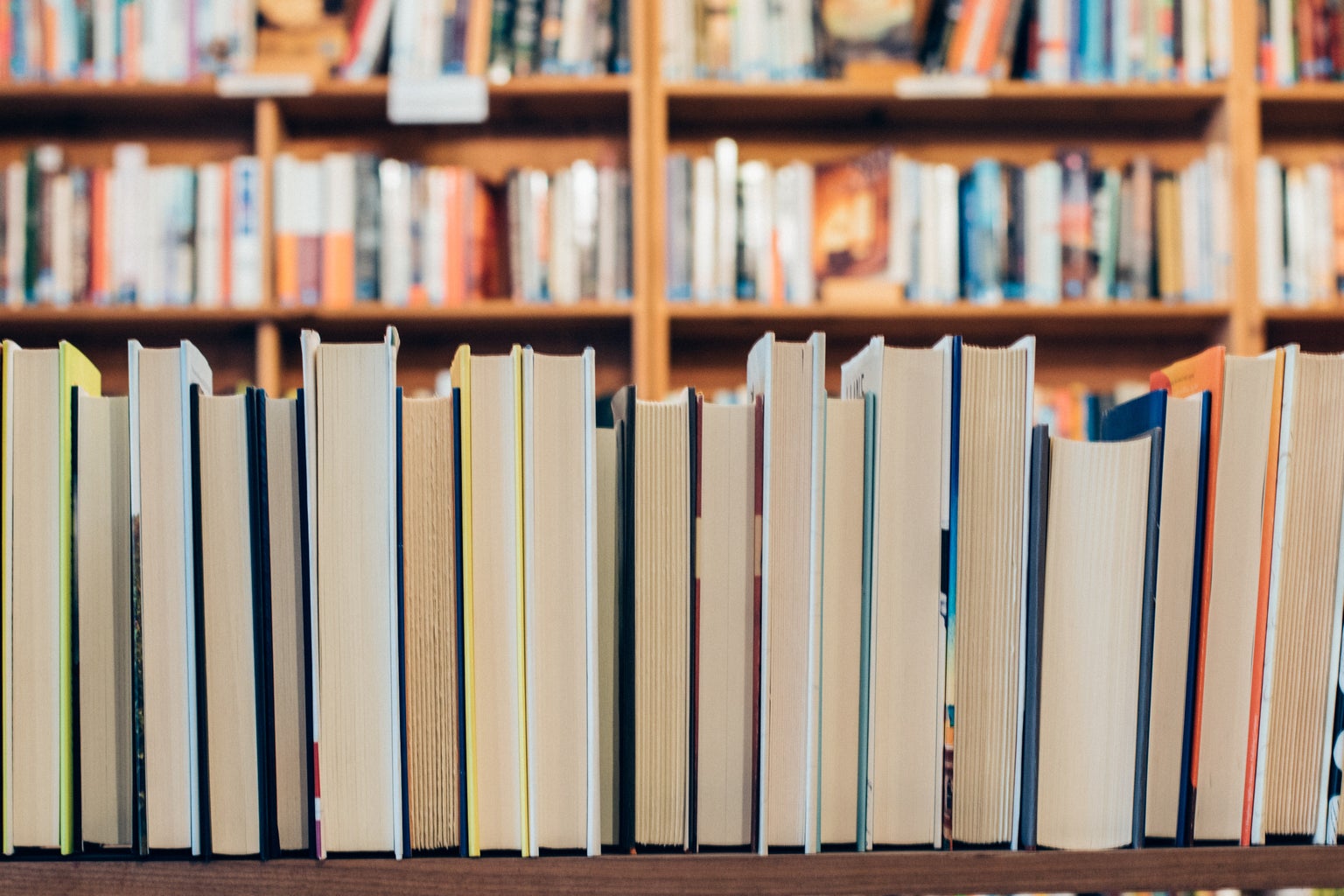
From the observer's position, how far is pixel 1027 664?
1.94 ft

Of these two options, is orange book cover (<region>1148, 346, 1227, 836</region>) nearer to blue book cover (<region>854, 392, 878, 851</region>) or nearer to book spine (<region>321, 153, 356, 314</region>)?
blue book cover (<region>854, 392, 878, 851</region>)

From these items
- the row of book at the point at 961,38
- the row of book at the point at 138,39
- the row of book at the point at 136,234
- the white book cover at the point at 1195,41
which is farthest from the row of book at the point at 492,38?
the white book cover at the point at 1195,41

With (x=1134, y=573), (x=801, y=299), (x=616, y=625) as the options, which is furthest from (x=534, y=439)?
(x=801, y=299)

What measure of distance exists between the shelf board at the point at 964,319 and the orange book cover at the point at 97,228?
1.06 metres

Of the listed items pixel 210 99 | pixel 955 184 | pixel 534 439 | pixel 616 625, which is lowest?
pixel 616 625

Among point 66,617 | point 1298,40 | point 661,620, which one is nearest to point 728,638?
point 661,620

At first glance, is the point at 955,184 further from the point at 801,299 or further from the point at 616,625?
the point at 616,625

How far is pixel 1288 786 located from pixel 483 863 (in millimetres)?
433

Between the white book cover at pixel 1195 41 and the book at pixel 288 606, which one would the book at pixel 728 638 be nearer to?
the book at pixel 288 606

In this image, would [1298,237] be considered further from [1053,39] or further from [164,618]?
[164,618]

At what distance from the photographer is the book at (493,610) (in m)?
0.58

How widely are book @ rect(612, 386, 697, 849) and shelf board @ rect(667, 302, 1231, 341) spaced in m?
1.48

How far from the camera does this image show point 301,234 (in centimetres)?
208

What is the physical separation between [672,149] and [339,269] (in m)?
0.73
